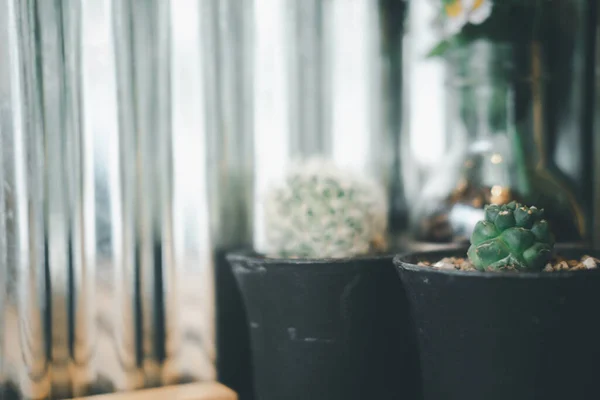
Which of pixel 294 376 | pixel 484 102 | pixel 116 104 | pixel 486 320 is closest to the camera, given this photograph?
pixel 486 320

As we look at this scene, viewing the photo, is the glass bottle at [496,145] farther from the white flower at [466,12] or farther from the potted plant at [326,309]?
the potted plant at [326,309]

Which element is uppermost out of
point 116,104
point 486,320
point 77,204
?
point 116,104

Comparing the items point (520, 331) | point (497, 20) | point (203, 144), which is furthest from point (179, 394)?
point (497, 20)

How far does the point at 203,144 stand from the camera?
0.92m

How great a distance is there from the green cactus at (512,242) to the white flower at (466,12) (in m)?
0.42

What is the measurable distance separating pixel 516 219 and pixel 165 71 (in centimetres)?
54

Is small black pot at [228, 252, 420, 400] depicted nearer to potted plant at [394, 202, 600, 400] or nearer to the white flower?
potted plant at [394, 202, 600, 400]

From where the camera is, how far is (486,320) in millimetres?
570

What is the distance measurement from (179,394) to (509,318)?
460mm

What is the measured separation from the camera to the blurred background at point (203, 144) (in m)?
0.81

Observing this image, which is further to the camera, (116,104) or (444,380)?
(116,104)

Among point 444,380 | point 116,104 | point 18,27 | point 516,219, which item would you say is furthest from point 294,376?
point 18,27

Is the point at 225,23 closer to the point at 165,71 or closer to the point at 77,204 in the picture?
the point at 165,71

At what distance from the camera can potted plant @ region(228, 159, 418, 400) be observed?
729 millimetres
